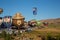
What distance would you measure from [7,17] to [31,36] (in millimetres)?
1979

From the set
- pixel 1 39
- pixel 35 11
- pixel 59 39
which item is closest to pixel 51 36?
pixel 59 39

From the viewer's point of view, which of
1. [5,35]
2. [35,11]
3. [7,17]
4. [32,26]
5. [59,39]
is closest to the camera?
[59,39]

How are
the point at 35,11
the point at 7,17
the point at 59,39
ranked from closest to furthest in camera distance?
the point at 59,39 → the point at 35,11 → the point at 7,17

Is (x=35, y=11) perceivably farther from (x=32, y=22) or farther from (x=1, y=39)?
(x=1, y=39)

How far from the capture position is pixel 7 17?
8.84 metres

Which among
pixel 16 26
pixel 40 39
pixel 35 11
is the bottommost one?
pixel 40 39

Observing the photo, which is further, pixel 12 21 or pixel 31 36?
pixel 12 21

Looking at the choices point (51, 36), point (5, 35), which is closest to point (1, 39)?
point (5, 35)

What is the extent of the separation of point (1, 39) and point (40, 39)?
5.85ft

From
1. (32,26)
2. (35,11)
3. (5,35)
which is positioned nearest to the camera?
(5,35)

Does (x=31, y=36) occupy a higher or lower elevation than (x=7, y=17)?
lower

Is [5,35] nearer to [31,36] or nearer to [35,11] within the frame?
[31,36]

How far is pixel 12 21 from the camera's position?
869 cm

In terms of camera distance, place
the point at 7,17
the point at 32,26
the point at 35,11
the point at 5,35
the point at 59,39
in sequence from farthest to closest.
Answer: the point at 32,26 < the point at 7,17 < the point at 35,11 < the point at 5,35 < the point at 59,39
